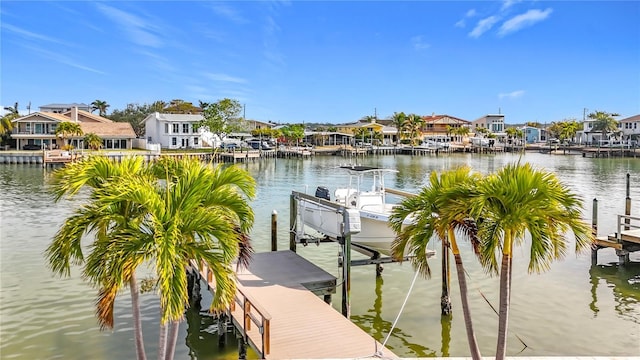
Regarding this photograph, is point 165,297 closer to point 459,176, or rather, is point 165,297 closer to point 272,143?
point 459,176

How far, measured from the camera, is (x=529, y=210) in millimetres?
7363

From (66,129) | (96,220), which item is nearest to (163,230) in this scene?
(96,220)

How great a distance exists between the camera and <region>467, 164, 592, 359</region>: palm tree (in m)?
7.32

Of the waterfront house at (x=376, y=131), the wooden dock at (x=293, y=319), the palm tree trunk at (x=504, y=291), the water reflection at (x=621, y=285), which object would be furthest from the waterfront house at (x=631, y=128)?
the palm tree trunk at (x=504, y=291)

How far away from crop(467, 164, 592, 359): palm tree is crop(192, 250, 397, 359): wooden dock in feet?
10.6

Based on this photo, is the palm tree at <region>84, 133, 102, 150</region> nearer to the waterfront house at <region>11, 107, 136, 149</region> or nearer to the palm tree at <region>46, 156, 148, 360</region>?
the waterfront house at <region>11, 107, 136, 149</region>

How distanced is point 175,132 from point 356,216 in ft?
262

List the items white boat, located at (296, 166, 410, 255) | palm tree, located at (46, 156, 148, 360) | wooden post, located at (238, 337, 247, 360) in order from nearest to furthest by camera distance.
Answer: palm tree, located at (46, 156, 148, 360)
wooden post, located at (238, 337, 247, 360)
white boat, located at (296, 166, 410, 255)

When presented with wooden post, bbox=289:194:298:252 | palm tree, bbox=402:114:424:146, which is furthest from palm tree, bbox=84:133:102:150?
palm tree, bbox=402:114:424:146

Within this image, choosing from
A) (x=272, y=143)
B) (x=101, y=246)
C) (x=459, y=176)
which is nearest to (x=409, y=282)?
(x=459, y=176)

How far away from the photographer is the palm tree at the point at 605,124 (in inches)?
4798

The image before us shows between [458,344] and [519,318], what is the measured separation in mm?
2716

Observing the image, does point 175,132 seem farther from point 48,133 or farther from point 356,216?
point 356,216

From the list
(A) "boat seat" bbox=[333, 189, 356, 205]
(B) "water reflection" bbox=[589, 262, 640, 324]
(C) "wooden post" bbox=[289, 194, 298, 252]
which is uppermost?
(A) "boat seat" bbox=[333, 189, 356, 205]
